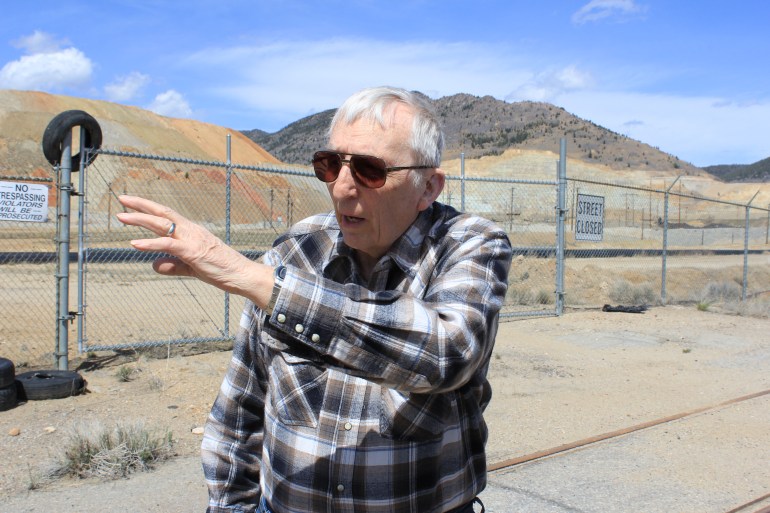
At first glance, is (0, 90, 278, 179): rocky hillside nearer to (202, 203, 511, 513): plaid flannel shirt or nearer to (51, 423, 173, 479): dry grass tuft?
(51, 423, 173, 479): dry grass tuft

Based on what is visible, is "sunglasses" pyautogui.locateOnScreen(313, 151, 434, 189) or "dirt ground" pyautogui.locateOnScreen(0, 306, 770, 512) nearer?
"sunglasses" pyautogui.locateOnScreen(313, 151, 434, 189)

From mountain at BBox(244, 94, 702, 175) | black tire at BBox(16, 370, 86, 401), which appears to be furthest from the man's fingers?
mountain at BBox(244, 94, 702, 175)

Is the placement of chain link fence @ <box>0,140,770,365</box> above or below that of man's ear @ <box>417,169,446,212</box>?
below

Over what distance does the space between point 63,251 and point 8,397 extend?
1.60 meters

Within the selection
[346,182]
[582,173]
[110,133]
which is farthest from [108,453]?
[582,173]

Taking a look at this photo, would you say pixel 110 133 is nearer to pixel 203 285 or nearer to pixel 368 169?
pixel 203 285

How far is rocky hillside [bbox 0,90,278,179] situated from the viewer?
4738cm

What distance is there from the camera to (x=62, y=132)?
23.0 feet

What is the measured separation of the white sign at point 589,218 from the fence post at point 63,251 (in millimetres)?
7692

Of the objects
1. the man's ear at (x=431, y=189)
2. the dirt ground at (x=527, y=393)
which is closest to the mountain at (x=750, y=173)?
the dirt ground at (x=527, y=393)

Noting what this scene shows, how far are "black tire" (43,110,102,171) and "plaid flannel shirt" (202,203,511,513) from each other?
5764mm

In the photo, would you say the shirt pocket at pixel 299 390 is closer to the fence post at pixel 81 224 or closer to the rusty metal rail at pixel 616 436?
the rusty metal rail at pixel 616 436

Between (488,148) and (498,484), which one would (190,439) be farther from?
(488,148)

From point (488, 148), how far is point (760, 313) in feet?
272
